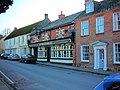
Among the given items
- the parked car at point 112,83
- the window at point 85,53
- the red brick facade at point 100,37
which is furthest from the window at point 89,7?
the parked car at point 112,83

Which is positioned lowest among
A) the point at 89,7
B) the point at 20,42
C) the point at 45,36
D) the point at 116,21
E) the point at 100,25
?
the point at 20,42

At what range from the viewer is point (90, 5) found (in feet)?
101

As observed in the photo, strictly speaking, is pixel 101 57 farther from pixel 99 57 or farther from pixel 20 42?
pixel 20 42

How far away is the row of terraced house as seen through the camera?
83.0 feet

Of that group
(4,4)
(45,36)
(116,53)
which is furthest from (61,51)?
(4,4)

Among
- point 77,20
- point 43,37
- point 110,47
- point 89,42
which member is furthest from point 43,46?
point 110,47

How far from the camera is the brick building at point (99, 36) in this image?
25109 mm

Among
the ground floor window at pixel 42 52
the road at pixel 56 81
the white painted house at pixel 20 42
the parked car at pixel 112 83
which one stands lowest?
the road at pixel 56 81

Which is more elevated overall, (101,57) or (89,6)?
(89,6)

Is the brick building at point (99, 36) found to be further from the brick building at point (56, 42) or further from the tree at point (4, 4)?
the tree at point (4, 4)

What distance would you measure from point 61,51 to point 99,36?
A: 1108 centimetres

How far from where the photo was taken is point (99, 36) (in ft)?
89.8

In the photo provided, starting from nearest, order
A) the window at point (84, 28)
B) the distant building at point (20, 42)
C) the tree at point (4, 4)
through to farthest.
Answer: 1. the tree at point (4, 4)
2. the window at point (84, 28)
3. the distant building at point (20, 42)

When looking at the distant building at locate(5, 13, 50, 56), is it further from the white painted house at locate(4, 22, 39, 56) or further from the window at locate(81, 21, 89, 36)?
the window at locate(81, 21, 89, 36)
